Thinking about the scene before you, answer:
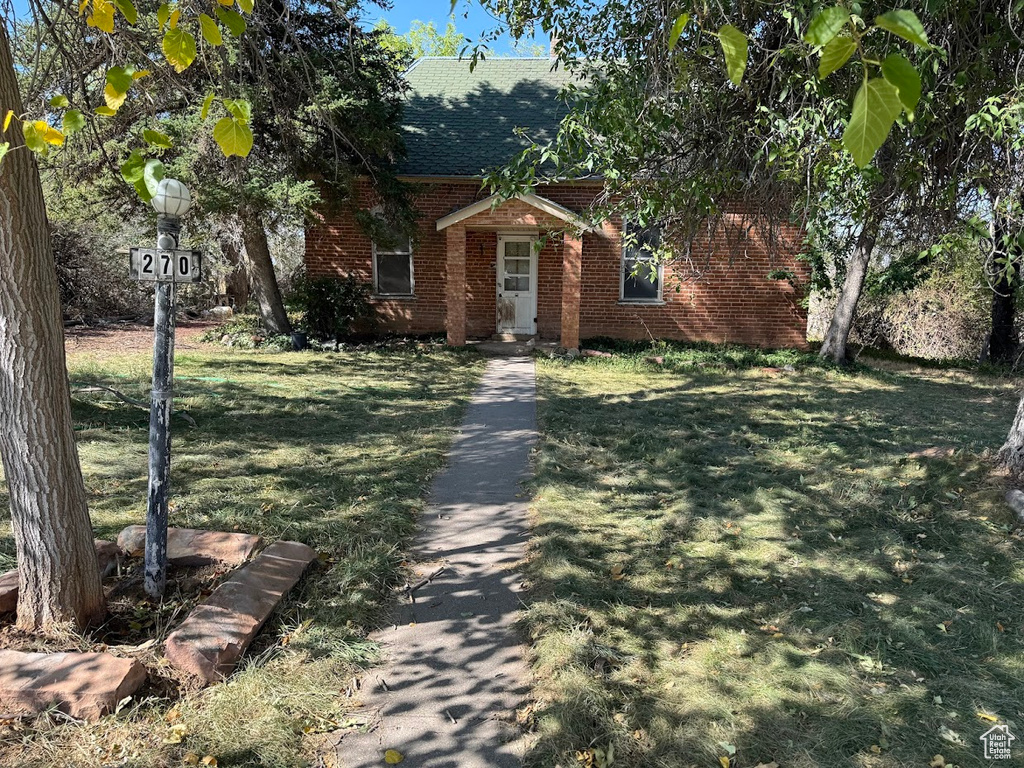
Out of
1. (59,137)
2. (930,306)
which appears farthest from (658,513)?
(930,306)

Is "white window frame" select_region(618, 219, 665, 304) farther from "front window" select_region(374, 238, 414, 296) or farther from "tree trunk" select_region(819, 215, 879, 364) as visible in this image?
"front window" select_region(374, 238, 414, 296)

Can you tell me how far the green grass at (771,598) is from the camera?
99.1 inches

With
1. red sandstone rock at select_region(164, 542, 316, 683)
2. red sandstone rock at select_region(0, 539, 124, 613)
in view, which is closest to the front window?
red sandstone rock at select_region(0, 539, 124, 613)

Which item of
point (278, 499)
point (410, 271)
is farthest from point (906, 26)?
point (410, 271)

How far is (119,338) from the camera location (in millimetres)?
13242

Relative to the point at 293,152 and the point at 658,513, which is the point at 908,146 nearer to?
the point at 658,513

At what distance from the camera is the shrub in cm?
1345

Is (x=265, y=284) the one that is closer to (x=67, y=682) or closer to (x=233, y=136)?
(x=67, y=682)

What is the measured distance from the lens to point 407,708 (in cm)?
269

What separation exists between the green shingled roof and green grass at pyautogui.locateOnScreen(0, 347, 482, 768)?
5.92 meters

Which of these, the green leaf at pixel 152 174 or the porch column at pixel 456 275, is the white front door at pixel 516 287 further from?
the green leaf at pixel 152 174

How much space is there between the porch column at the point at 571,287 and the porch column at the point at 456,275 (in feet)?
6.69

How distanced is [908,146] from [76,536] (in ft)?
19.8

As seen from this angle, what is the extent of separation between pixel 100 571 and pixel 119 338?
11.9 m
